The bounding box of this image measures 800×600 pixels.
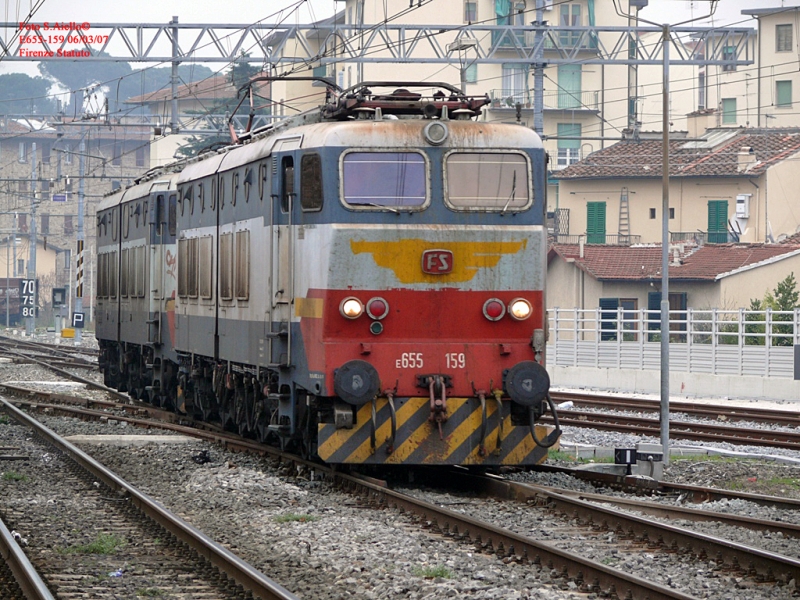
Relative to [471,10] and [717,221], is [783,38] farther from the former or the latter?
[717,221]

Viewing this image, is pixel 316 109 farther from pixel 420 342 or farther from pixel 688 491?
pixel 688 491

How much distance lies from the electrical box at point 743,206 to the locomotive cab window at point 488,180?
130ft

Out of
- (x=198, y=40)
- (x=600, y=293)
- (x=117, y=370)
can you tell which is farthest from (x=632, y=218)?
(x=117, y=370)

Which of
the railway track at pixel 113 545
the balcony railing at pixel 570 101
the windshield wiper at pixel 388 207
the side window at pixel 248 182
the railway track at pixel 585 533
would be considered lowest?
the railway track at pixel 113 545

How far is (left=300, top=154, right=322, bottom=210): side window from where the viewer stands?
42.1ft

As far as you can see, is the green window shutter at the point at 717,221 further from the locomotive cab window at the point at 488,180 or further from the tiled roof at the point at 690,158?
the locomotive cab window at the point at 488,180

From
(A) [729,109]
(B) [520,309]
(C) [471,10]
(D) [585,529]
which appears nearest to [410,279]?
(B) [520,309]

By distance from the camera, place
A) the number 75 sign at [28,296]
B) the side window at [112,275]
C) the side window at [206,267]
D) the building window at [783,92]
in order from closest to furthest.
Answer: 1. the side window at [206,267]
2. the side window at [112,275]
3. the number 75 sign at [28,296]
4. the building window at [783,92]

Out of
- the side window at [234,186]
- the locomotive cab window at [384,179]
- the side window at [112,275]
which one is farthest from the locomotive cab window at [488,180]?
the side window at [112,275]

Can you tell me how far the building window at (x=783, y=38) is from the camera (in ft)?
229

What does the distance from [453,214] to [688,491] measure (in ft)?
11.1

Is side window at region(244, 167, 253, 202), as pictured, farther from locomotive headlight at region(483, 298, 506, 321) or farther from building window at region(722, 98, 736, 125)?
building window at region(722, 98, 736, 125)

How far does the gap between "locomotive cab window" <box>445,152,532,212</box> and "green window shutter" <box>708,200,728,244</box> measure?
4104 cm

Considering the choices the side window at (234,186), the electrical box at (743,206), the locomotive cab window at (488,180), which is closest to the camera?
the locomotive cab window at (488,180)
